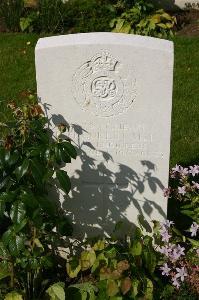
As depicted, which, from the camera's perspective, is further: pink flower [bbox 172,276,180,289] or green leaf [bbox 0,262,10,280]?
green leaf [bbox 0,262,10,280]

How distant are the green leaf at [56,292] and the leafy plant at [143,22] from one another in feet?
14.8

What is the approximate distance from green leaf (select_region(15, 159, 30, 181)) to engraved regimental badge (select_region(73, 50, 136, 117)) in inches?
22.4

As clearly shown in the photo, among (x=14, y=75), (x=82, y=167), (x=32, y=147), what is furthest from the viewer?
(x=14, y=75)

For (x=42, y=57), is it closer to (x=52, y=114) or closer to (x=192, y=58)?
(x=52, y=114)

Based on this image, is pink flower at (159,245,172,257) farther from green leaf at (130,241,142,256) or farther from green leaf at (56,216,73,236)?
green leaf at (56,216,73,236)

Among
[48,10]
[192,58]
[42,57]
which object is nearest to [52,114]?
[42,57]

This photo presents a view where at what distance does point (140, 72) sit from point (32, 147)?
0.72 m

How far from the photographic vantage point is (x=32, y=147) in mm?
3033

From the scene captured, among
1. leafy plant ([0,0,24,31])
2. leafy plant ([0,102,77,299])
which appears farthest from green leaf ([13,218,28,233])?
leafy plant ([0,0,24,31])

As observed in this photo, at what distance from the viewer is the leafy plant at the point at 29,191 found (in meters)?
2.97

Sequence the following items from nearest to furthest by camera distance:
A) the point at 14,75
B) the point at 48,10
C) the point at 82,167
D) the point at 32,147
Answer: the point at 32,147
the point at 82,167
the point at 14,75
the point at 48,10

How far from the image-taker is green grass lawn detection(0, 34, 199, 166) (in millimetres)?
5048

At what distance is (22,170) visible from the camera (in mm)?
2934

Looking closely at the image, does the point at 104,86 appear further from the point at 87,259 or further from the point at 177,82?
the point at 177,82
